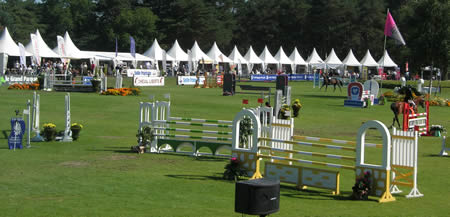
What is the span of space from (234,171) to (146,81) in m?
41.4

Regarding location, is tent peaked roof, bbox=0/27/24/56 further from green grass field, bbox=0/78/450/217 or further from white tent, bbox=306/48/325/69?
white tent, bbox=306/48/325/69

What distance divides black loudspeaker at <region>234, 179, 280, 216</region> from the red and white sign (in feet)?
151

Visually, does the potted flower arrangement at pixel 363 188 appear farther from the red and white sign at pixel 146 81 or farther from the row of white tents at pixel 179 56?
the row of white tents at pixel 179 56

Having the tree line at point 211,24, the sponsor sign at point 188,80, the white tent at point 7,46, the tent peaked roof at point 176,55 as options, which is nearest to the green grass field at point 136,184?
the sponsor sign at point 188,80

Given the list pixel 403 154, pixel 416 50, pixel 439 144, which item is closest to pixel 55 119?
pixel 439 144

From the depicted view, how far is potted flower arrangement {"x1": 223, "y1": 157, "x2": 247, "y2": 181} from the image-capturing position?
14.2 meters

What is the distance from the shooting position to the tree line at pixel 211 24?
109m

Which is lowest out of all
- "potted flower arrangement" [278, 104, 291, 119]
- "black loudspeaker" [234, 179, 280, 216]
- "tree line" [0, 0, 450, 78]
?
"black loudspeaker" [234, 179, 280, 216]

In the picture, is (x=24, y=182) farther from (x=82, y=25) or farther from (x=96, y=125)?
(x=82, y=25)

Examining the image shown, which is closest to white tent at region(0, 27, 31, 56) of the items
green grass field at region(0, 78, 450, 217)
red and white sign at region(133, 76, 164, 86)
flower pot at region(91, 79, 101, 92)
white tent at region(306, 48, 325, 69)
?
red and white sign at region(133, 76, 164, 86)

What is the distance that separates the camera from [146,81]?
54.8 m

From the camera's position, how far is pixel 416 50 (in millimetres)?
48281

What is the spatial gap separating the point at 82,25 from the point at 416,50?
81.9m

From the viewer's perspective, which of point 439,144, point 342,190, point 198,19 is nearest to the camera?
point 342,190
